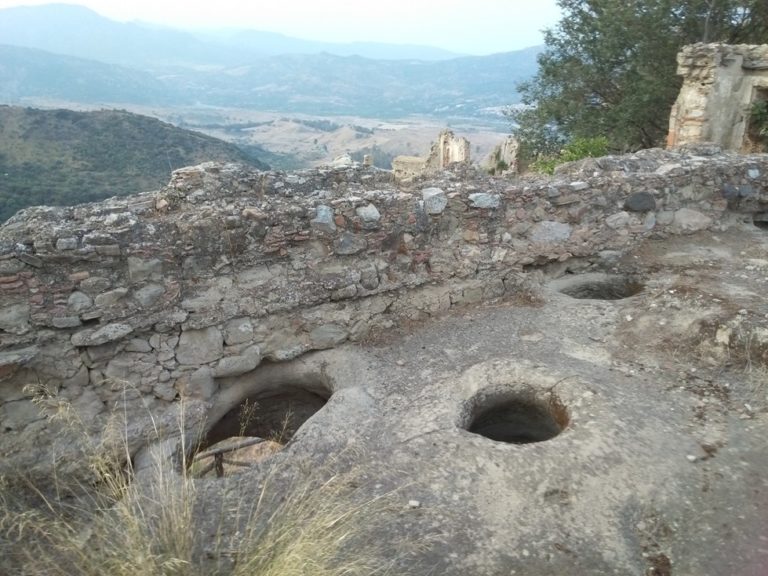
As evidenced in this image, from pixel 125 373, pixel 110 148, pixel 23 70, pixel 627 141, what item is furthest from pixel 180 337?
pixel 23 70

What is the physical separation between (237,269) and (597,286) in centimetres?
430

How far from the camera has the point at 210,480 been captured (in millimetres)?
4379

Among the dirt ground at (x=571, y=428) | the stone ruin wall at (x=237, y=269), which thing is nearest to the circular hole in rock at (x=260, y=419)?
the dirt ground at (x=571, y=428)

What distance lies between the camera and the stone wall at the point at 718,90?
39.0 feet

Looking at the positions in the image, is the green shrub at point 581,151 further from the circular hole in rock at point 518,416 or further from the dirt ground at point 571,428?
the circular hole in rock at point 518,416

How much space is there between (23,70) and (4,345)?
220m

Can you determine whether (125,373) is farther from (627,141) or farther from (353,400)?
(627,141)

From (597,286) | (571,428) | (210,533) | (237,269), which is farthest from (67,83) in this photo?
(571,428)

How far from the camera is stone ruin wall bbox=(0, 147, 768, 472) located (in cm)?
503

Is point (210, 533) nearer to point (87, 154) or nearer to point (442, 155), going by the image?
point (442, 155)

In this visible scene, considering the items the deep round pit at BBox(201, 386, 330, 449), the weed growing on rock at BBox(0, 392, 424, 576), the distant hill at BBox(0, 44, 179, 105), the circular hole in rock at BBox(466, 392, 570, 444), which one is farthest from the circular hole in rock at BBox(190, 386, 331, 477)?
the distant hill at BBox(0, 44, 179, 105)

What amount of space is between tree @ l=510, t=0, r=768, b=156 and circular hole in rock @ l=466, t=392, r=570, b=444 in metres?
12.1

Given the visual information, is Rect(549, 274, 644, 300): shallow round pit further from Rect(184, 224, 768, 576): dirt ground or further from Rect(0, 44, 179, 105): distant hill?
Rect(0, 44, 179, 105): distant hill

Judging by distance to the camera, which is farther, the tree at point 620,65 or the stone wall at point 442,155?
the stone wall at point 442,155
